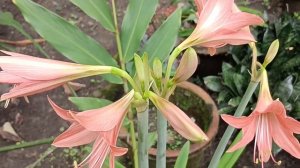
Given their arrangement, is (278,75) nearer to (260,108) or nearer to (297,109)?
(297,109)

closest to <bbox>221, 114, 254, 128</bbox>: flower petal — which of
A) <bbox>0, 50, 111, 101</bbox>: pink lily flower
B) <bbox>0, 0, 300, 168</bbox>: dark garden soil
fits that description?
<bbox>0, 50, 111, 101</bbox>: pink lily flower

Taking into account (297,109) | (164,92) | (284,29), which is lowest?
(297,109)

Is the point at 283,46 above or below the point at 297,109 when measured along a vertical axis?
above

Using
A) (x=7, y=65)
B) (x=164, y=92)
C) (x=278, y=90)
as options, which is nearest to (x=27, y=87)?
(x=7, y=65)

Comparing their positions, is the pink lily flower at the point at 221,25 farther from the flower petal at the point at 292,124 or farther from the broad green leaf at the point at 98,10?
the broad green leaf at the point at 98,10

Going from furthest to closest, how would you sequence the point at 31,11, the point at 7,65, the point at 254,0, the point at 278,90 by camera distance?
the point at 254,0
the point at 278,90
the point at 31,11
the point at 7,65

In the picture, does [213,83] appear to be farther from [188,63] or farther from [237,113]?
[188,63]
